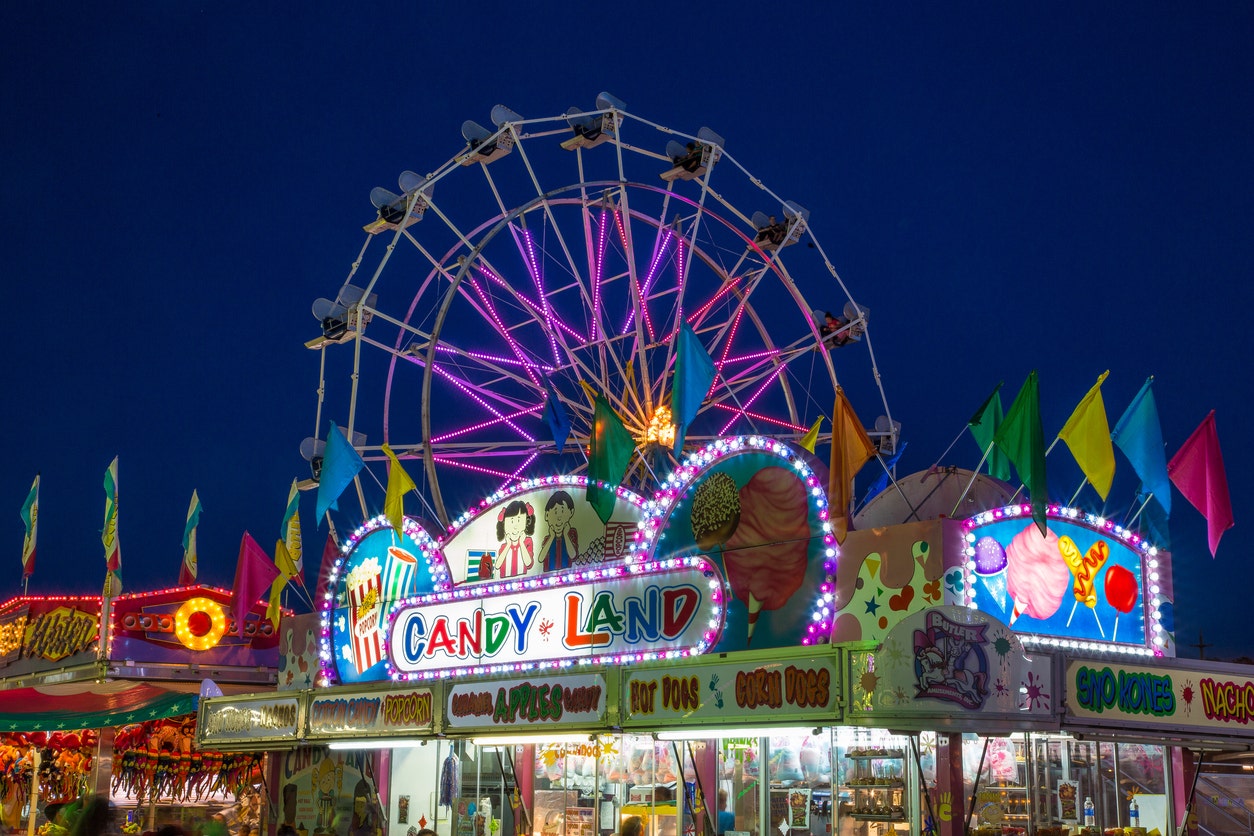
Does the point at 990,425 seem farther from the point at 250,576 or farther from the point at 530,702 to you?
the point at 250,576

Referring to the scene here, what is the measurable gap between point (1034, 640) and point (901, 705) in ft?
7.89

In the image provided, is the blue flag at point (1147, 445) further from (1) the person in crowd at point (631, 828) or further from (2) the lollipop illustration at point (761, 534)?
(1) the person in crowd at point (631, 828)

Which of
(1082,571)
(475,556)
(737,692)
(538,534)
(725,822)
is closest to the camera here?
(737,692)

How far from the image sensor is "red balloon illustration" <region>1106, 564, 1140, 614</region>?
14.5 metres

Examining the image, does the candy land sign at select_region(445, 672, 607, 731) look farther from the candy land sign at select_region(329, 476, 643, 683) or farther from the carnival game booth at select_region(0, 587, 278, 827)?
the carnival game booth at select_region(0, 587, 278, 827)

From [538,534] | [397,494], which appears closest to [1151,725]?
[538,534]

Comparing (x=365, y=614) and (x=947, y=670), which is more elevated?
(x=365, y=614)

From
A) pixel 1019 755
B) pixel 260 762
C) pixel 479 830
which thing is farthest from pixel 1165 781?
pixel 260 762

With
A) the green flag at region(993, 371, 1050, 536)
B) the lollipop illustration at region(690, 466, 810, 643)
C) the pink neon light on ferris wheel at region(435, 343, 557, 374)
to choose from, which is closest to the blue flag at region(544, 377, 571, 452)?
the pink neon light on ferris wheel at region(435, 343, 557, 374)

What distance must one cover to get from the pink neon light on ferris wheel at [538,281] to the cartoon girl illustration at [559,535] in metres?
5.92

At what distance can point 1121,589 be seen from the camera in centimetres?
1462

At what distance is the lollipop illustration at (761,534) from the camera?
14242 mm

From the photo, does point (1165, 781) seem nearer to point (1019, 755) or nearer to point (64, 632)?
point (1019, 755)

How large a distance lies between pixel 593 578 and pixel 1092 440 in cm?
576
